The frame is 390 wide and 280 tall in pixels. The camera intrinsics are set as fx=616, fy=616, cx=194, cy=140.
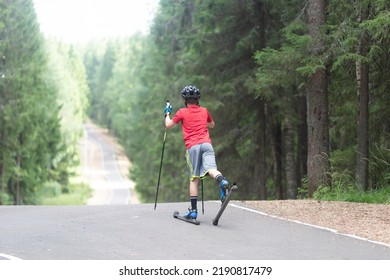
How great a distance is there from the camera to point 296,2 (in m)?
16.8

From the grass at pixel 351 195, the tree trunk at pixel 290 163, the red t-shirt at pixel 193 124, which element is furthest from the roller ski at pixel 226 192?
the tree trunk at pixel 290 163

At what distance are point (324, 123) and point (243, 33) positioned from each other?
730 cm

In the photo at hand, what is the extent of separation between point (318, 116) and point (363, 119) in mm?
978

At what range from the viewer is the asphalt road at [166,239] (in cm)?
740

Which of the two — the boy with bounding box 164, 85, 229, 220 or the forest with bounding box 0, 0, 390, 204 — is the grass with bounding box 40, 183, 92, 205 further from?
the boy with bounding box 164, 85, 229, 220

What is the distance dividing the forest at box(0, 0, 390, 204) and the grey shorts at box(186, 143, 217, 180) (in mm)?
3944

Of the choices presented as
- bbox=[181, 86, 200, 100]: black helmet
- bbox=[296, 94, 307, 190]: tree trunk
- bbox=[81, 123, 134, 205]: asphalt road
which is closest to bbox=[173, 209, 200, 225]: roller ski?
bbox=[181, 86, 200, 100]: black helmet

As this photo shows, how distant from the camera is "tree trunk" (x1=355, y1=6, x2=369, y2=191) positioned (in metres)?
13.2

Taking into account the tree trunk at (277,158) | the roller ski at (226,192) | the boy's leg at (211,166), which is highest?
the boy's leg at (211,166)

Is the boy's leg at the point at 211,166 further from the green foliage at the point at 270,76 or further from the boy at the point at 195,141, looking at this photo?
the green foliage at the point at 270,76

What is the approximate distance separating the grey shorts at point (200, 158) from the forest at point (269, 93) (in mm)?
3944

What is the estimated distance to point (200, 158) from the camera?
9.67 meters

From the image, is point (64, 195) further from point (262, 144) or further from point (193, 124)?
point (193, 124)

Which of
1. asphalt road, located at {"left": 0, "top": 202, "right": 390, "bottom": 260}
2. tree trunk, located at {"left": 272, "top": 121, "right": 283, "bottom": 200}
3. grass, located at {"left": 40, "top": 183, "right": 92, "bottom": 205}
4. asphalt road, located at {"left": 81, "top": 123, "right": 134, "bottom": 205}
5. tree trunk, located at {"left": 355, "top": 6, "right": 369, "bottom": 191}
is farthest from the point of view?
asphalt road, located at {"left": 81, "top": 123, "right": 134, "bottom": 205}
